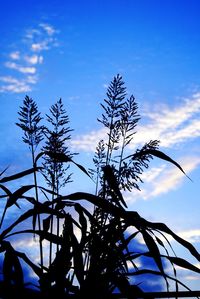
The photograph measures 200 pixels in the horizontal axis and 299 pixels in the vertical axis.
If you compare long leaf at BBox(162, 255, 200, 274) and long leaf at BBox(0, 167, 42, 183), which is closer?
long leaf at BBox(162, 255, 200, 274)

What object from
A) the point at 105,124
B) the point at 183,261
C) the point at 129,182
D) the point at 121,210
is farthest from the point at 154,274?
the point at 105,124

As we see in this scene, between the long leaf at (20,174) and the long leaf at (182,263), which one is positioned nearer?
the long leaf at (182,263)

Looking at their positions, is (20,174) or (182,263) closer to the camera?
(182,263)

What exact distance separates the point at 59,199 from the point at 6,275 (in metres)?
0.27

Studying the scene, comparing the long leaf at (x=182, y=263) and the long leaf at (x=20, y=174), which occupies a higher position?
the long leaf at (x=20, y=174)

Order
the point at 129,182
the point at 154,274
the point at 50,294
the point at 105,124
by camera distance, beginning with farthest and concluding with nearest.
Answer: the point at 105,124, the point at 129,182, the point at 154,274, the point at 50,294

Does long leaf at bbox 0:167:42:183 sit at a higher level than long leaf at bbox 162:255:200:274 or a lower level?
higher

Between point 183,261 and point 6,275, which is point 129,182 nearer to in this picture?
point 183,261

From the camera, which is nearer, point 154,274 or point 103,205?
point 103,205

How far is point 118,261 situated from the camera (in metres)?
1.31

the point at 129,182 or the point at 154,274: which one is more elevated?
the point at 129,182

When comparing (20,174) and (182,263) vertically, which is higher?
(20,174)

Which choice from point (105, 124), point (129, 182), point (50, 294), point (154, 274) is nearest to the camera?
point (50, 294)

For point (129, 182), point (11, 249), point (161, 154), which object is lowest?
point (11, 249)
